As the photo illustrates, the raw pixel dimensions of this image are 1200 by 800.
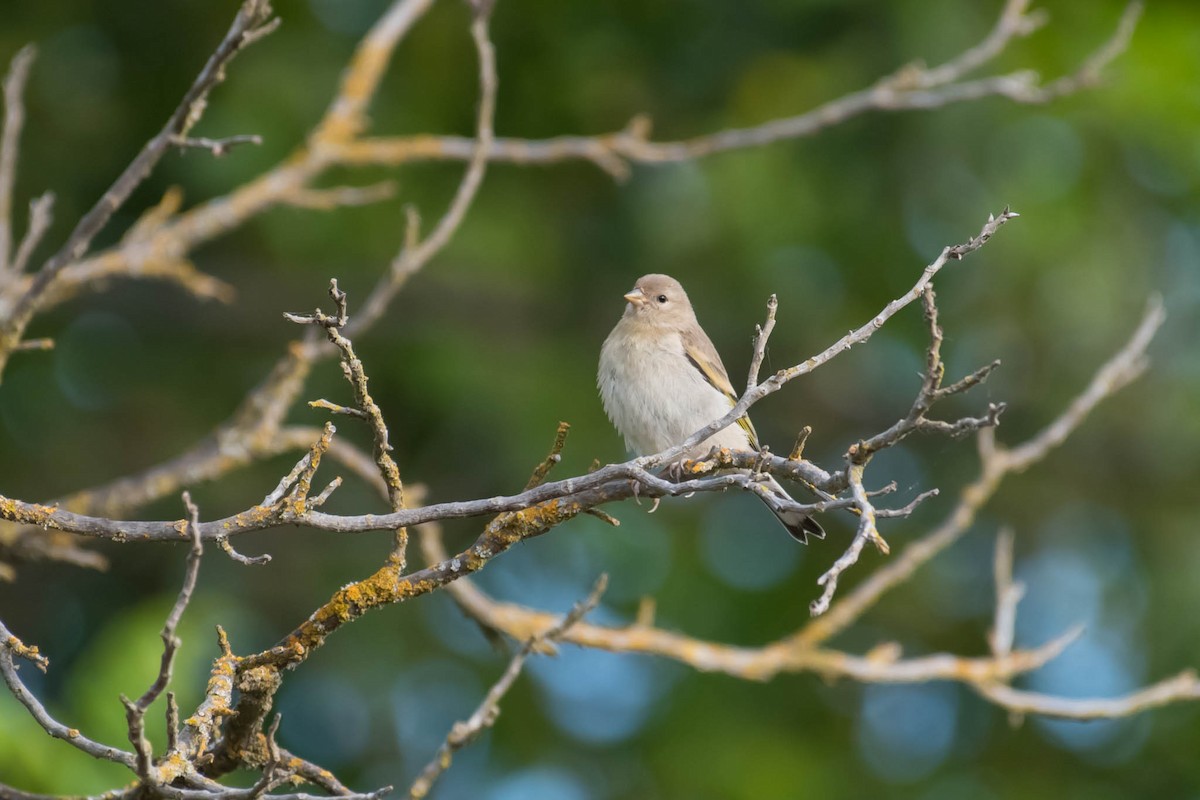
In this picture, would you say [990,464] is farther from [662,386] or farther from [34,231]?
[34,231]

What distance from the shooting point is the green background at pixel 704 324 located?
7832mm

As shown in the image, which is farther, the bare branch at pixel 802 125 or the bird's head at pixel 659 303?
the bird's head at pixel 659 303

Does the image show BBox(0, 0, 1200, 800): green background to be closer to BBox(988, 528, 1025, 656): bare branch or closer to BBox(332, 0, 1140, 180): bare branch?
BBox(332, 0, 1140, 180): bare branch

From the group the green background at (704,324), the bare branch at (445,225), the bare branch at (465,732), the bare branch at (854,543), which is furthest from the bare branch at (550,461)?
the green background at (704,324)

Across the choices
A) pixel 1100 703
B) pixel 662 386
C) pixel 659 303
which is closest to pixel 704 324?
pixel 659 303

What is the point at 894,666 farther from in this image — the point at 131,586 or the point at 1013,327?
the point at 131,586

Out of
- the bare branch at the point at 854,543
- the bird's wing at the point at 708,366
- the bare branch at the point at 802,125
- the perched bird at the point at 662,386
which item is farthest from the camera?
the bird's wing at the point at 708,366

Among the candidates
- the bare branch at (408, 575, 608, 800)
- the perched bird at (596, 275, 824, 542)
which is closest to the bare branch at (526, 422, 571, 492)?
the bare branch at (408, 575, 608, 800)

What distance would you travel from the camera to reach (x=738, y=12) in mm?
8445

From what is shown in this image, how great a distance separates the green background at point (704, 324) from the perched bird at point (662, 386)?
1.61 meters

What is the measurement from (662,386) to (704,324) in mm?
3008

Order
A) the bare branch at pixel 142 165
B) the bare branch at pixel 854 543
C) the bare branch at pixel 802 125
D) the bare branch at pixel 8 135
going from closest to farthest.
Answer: the bare branch at pixel 854 543 < the bare branch at pixel 142 165 < the bare branch at pixel 8 135 < the bare branch at pixel 802 125

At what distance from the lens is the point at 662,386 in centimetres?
575

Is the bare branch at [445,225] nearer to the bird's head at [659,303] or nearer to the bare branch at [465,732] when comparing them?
the bird's head at [659,303]
